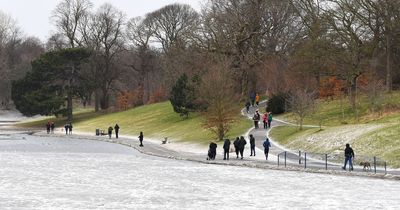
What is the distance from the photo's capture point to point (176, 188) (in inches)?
991

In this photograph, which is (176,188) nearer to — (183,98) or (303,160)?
(303,160)

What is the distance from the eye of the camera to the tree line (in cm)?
5850

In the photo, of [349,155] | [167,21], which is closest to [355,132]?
[349,155]

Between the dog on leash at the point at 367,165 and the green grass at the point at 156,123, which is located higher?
the green grass at the point at 156,123

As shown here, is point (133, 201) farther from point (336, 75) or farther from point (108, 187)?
point (336, 75)

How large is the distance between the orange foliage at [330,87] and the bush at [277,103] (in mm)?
6380

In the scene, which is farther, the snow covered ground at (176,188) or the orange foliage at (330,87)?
the orange foliage at (330,87)

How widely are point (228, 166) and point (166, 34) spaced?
70909 mm

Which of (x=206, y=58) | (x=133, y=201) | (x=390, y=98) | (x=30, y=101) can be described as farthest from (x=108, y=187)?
(x=30, y=101)

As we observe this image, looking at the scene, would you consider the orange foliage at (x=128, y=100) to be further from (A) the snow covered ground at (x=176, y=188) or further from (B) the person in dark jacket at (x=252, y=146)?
(A) the snow covered ground at (x=176, y=188)

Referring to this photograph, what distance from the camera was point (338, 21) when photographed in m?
62.4

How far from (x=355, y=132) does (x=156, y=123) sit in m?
35.5

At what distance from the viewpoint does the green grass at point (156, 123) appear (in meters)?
54.1

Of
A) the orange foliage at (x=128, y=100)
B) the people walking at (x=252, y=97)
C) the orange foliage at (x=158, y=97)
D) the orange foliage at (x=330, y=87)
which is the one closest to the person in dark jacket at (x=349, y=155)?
the orange foliage at (x=330, y=87)
